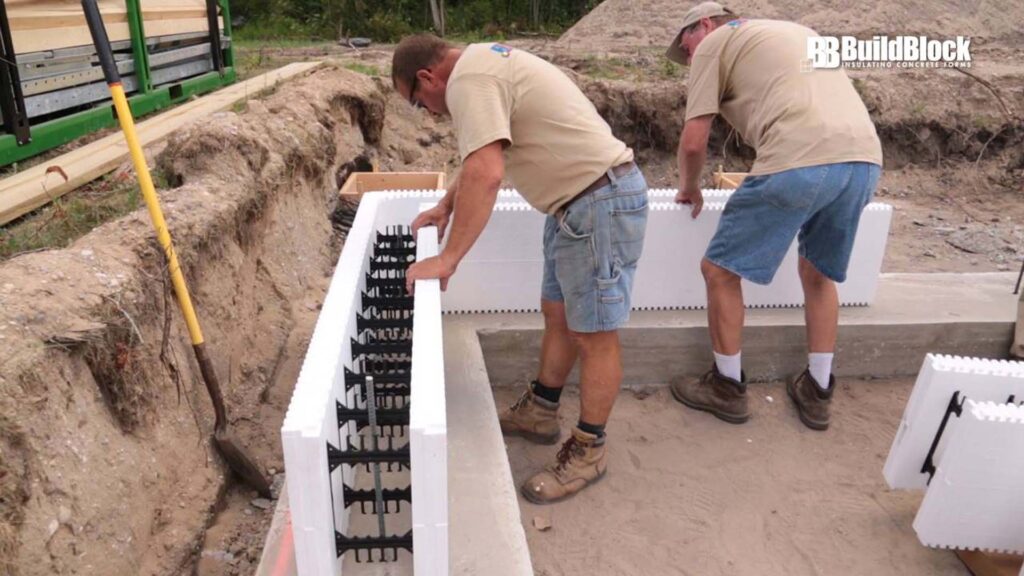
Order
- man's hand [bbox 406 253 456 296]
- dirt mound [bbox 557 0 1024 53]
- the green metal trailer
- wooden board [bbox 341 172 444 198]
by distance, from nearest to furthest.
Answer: man's hand [bbox 406 253 456 296] → the green metal trailer → wooden board [bbox 341 172 444 198] → dirt mound [bbox 557 0 1024 53]

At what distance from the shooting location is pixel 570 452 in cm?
299

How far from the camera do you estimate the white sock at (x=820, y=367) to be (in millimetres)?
3410

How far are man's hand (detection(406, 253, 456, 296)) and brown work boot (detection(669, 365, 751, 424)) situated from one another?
172cm

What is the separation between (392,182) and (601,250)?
399cm

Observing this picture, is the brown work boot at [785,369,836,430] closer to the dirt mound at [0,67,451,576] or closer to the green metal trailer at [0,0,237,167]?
the dirt mound at [0,67,451,576]

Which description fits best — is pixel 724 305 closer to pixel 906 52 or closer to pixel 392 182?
pixel 392 182

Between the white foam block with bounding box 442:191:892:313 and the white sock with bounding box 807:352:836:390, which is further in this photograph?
the white foam block with bounding box 442:191:892:313

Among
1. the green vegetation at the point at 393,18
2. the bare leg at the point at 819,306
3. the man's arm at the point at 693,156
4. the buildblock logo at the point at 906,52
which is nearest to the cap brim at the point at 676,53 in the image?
the man's arm at the point at 693,156

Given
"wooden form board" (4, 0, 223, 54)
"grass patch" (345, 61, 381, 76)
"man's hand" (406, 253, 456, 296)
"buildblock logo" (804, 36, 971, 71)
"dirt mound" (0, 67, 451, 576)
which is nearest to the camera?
"dirt mound" (0, 67, 451, 576)

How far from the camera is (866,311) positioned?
3941mm

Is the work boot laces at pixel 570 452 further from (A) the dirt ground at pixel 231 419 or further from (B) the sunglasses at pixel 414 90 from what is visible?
(B) the sunglasses at pixel 414 90

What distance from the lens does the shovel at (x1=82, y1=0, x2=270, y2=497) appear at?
96.3 inches

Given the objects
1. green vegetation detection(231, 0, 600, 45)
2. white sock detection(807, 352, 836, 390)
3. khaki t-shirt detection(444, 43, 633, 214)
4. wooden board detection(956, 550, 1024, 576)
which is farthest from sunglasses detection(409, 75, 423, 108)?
green vegetation detection(231, 0, 600, 45)

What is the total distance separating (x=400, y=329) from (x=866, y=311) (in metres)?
2.70
